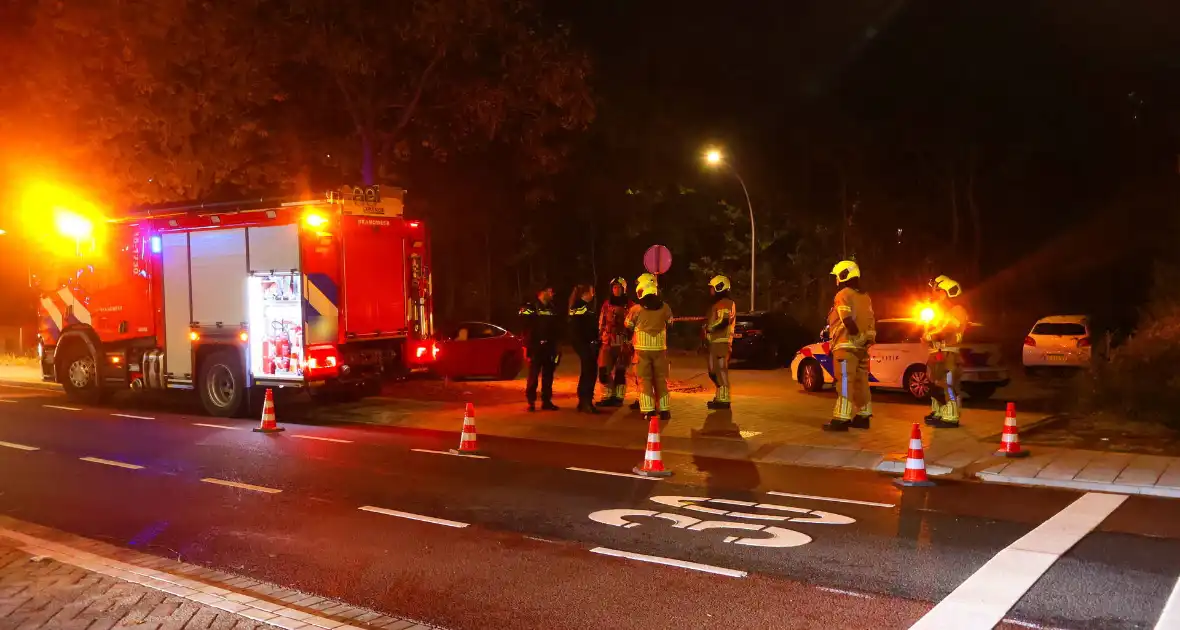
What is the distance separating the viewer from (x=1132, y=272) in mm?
37625

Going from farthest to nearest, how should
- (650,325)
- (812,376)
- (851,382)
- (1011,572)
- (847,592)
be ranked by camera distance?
(812,376)
(650,325)
(851,382)
(1011,572)
(847,592)

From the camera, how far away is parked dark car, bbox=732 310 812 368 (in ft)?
73.0

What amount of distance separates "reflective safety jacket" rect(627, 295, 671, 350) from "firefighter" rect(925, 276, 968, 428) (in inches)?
130

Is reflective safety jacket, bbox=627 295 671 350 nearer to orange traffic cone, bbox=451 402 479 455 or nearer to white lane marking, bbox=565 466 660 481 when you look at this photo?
orange traffic cone, bbox=451 402 479 455

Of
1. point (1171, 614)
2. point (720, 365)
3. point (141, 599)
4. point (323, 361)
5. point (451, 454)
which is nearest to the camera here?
point (1171, 614)

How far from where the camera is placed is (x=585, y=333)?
44.1 feet

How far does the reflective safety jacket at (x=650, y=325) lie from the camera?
12258 mm

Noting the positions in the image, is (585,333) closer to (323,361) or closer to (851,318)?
(323,361)

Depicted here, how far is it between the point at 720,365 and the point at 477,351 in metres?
7.11

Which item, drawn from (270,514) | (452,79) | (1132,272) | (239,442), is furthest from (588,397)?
(1132,272)

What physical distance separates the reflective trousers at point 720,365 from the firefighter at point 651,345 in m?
1.03

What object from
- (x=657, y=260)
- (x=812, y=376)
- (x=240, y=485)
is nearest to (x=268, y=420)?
(x=240, y=485)

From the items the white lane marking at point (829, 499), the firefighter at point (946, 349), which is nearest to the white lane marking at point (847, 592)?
the white lane marking at point (829, 499)

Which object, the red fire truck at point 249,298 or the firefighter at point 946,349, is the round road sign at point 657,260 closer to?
the red fire truck at point 249,298
